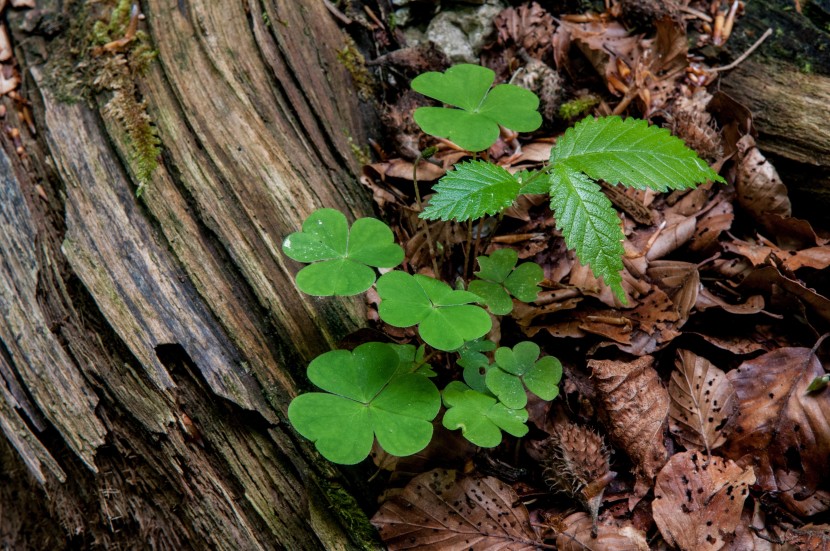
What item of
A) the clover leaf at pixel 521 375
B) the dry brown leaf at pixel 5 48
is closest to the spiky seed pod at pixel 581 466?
the clover leaf at pixel 521 375

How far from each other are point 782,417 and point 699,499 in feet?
1.45

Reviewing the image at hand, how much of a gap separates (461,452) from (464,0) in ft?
7.43

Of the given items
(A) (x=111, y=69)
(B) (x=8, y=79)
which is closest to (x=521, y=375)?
(A) (x=111, y=69)

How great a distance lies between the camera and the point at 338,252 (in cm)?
199

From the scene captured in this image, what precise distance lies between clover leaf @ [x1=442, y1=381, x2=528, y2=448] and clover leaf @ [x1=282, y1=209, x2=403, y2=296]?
463 millimetres

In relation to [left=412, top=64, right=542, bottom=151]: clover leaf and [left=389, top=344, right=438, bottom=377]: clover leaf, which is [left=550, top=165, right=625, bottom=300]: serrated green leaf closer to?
[left=412, top=64, right=542, bottom=151]: clover leaf

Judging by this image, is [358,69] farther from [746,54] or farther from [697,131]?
[746,54]

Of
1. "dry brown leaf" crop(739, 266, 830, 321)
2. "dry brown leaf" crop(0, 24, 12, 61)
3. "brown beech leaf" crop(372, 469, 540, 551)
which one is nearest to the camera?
"brown beech leaf" crop(372, 469, 540, 551)

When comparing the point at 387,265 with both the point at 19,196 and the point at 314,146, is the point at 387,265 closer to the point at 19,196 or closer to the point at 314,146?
the point at 314,146

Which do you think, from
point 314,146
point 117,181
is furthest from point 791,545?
point 117,181

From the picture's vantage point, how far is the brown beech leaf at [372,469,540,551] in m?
1.85

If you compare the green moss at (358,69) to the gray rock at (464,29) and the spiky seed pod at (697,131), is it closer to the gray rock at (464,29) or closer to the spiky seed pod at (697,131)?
the gray rock at (464,29)

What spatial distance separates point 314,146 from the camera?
8.09 feet

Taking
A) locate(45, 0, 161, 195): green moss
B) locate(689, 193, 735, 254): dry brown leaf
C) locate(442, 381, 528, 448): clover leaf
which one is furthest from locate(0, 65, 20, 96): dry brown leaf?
locate(689, 193, 735, 254): dry brown leaf
